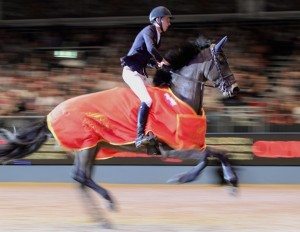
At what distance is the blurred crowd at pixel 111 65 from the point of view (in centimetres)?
1420

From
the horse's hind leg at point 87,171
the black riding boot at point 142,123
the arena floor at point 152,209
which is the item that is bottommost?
the arena floor at point 152,209

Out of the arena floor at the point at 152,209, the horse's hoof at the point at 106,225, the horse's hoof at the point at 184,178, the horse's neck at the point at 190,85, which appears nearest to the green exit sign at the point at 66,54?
the arena floor at the point at 152,209

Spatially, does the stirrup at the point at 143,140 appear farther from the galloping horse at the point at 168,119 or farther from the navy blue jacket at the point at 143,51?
the navy blue jacket at the point at 143,51

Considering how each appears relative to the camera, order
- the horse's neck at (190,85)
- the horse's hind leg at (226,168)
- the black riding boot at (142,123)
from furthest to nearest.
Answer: the horse's neck at (190,85)
the black riding boot at (142,123)
the horse's hind leg at (226,168)

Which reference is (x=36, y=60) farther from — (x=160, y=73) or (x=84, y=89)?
(x=160, y=73)

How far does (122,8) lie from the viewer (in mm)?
18156

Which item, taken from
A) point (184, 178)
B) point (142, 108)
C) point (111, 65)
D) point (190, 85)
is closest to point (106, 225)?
point (184, 178)

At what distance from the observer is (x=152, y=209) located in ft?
33.5

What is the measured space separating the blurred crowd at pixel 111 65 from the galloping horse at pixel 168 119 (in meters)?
4.90

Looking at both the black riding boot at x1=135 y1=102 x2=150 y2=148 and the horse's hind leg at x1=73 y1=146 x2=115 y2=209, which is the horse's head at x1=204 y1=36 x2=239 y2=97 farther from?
the horse's hind leg at x1=73 y1=146 x2=115 y2=209

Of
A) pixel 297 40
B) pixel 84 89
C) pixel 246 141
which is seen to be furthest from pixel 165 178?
pixel 297 40

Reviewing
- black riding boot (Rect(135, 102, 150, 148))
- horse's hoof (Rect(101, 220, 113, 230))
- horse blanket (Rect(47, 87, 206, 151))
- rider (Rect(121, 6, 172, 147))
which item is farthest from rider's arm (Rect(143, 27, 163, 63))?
horse's hoof (Rect(101, 220, 113, 230))

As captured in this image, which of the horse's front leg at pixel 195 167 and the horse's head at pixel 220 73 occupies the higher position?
the horse's head at pixel 220 73

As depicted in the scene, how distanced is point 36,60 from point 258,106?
632 centimetres
